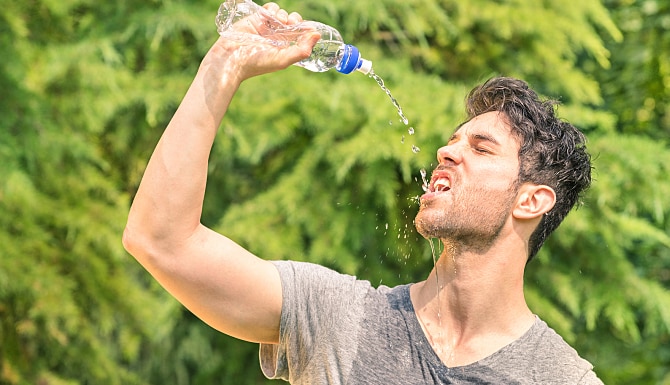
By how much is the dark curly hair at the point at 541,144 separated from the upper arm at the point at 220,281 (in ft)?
2.04

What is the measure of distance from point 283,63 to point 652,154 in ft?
7.49

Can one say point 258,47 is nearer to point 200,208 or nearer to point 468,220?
point 200,208

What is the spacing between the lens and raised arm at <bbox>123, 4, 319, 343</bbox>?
176 centimetres

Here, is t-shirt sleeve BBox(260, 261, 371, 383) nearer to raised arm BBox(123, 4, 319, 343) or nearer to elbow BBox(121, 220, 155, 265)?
raised arm BBox(123, 4, 319, 343)

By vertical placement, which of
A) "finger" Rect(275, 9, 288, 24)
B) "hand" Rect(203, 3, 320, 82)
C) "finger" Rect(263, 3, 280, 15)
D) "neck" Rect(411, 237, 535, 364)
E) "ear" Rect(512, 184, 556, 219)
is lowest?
"neck" Rect(411, 237, 535, 364)

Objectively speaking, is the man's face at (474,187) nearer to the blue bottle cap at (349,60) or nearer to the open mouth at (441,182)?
the open mouth at (441,182)

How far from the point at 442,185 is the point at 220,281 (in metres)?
0.53

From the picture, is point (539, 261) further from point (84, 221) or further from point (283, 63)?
point (283, 63)

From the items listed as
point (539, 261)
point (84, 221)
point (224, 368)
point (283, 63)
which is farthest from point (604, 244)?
point (283, 63)

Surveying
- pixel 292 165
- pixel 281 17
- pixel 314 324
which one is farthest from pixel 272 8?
pixel 292 165

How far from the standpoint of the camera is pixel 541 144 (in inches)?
82.4

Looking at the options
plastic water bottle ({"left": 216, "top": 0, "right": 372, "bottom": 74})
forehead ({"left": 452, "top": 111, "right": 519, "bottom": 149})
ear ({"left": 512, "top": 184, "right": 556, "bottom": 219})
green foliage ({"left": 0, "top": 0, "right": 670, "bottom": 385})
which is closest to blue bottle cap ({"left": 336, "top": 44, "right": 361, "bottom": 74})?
plastic water bottle ({"left": 216, "top": 0, "right": 372, "bottom": 74})

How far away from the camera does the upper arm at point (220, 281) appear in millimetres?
1794

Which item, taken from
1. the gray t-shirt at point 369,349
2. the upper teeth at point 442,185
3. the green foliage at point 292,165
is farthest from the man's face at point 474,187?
the green foliage at point 292,165
